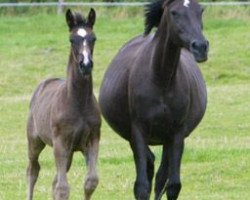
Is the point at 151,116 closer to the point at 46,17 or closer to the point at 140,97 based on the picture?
the point at 140,97

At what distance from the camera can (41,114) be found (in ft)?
37.0

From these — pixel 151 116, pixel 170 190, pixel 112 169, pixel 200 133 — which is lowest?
pixel 200 133

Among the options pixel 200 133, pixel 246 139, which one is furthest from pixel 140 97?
pixel 200 133

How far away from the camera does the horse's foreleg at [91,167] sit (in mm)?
10508

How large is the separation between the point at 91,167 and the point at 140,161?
21.0 inches

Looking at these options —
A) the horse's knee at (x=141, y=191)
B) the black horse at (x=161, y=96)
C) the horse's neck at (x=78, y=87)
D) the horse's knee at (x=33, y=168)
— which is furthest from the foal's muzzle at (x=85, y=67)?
the horse's knee at (x=33, y=168)

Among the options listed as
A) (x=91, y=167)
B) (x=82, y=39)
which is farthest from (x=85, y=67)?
(x=91, y=167)

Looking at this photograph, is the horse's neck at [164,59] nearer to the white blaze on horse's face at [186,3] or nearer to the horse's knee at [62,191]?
the white blaze on horse's face at [186,3]

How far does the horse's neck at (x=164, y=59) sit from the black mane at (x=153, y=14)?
0.18 meters

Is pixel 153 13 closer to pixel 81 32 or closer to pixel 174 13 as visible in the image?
pixel 174 13

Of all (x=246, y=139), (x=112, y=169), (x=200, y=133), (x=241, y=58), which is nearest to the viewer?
(x=112, y=169)

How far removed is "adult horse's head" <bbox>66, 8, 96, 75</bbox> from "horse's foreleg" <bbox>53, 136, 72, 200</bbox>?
0.83 metres

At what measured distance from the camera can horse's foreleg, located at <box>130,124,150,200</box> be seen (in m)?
10.7

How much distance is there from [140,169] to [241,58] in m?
15.9
